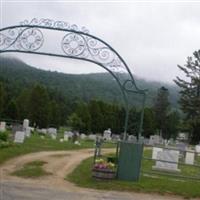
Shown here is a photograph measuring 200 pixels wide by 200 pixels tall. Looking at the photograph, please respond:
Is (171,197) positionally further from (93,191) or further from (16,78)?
(16,78)

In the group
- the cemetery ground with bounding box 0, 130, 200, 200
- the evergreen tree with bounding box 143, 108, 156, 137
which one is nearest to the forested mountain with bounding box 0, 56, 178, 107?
the evergreen tree with bounding box 143, 108, 156, 137

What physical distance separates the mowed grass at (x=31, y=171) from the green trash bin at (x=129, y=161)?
266 centimetres

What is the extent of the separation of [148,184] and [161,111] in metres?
76.8

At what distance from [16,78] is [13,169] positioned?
86.3 meters

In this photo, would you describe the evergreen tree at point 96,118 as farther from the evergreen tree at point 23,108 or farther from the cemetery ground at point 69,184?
the cemetery ground at point 69,184

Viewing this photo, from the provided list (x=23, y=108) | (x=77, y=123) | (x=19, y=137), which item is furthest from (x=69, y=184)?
(x=23, y=108)

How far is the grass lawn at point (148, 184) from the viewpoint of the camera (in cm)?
1691

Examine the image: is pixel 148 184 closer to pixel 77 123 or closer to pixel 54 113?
pixel 77 123

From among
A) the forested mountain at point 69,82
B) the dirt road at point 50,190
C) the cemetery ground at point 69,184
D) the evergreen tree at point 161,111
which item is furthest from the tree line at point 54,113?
the dirt road at point 50,190

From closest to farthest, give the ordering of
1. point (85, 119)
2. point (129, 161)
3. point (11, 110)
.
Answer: point (129, 161) → point (85, 119) → point (11, 110)

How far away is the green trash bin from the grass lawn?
413 millimetres

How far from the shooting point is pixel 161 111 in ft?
308

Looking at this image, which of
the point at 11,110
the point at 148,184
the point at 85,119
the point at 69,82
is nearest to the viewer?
the point at 148,184

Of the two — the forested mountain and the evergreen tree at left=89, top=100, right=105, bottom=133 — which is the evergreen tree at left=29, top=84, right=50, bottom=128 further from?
the forested mountain
